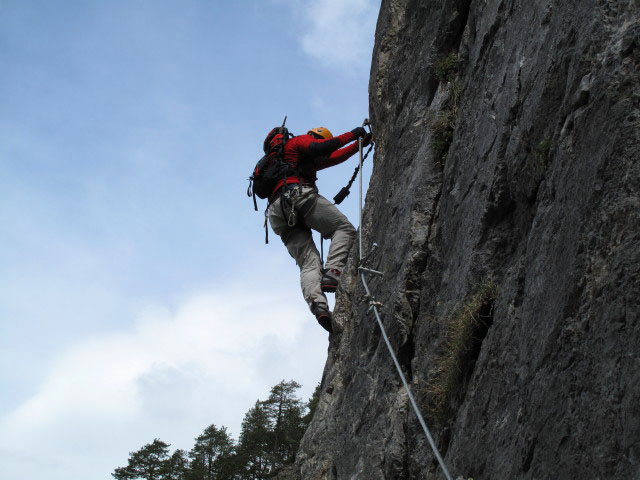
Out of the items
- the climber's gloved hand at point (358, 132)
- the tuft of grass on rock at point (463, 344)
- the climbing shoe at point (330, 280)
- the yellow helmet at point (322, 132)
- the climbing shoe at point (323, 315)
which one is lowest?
the tuft of grass on rock at point (463, 344)

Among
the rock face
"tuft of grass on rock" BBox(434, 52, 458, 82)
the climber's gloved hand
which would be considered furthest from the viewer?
the climber's gloved hand

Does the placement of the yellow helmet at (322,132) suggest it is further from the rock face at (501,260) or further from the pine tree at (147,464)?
the pine tree at (147,464)

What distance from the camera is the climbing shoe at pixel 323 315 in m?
8.94

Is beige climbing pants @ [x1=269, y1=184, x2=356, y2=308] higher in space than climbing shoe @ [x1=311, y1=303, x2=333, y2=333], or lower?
higher

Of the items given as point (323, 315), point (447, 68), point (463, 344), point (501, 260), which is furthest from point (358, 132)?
point (463, 344)

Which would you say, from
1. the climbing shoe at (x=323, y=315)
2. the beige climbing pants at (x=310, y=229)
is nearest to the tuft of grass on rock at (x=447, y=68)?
the beige climbing pants at (x=310, y=229)

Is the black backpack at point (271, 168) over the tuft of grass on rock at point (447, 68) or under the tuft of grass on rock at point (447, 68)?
over

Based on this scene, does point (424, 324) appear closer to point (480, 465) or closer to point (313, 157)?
point (480, 465)

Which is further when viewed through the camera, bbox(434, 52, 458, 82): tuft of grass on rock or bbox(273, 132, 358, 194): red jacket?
bbox(273, 132, 358, 194): red jacket

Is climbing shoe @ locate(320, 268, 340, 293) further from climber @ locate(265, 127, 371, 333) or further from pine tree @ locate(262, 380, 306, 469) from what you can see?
pine tree @ locate(262, 380, 306, 469)

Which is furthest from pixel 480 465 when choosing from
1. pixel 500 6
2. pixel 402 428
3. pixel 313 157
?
pixel 313 157

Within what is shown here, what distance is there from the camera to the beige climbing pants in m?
9.35

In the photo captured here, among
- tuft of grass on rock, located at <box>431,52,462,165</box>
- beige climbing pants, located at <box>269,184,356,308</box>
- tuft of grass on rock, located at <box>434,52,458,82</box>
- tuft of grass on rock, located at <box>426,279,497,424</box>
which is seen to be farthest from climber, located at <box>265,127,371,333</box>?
tuft of grass on rock, located at <box>426,279,497,424</box>

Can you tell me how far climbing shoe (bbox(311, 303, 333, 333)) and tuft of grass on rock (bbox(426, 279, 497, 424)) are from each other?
374 centimetres
